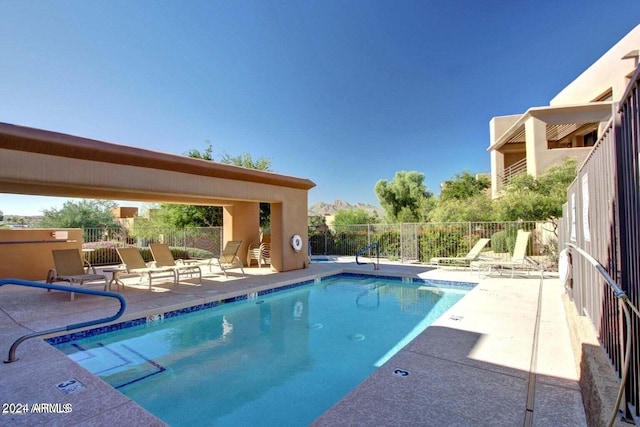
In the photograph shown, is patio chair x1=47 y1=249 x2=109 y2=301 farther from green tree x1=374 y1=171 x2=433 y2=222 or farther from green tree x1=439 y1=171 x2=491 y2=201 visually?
green tree x1=374 y1=171 x2=433 y2=222

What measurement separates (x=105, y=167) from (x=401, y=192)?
94.0 feet

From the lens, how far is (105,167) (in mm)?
6805

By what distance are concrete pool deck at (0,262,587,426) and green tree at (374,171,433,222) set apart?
26.0 metres

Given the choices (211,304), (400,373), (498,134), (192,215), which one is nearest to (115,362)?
(211,304)

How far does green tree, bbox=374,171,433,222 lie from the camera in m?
31.8

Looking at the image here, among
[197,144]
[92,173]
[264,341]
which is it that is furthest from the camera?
[197,144]

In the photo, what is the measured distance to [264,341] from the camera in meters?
5.72

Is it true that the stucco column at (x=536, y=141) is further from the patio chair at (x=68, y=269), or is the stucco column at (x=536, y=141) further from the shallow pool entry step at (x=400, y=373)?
the patio chair at (x=68, y=269)

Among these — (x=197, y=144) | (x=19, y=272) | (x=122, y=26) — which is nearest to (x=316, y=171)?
(x=197, y=144)

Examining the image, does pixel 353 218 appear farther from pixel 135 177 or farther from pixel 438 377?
pixel 438 377

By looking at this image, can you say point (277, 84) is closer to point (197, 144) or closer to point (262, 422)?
point (197, 144)

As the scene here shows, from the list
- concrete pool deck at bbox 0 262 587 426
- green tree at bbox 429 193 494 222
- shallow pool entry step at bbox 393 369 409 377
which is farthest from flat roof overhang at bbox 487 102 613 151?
shallow pool entry step at bbox 393 369 409 377

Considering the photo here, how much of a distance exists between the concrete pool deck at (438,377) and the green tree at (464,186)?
2269cm

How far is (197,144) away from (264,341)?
58.0ft
